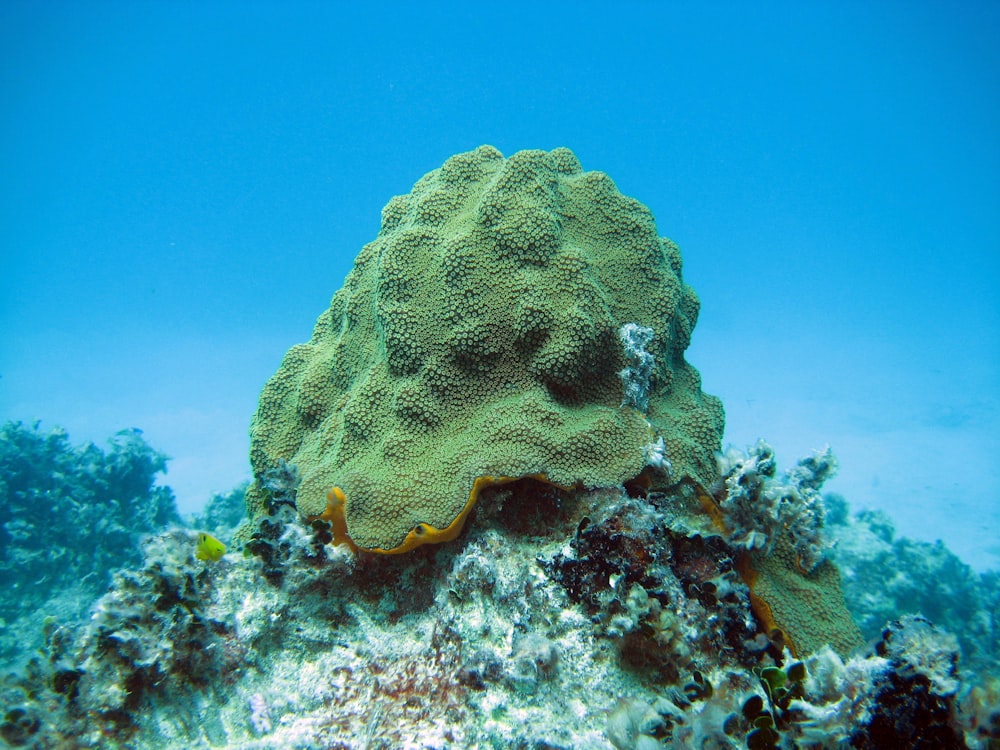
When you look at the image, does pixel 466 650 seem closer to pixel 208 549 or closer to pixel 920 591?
pixel 208 549

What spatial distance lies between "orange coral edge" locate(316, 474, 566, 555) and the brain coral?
0.05 feet

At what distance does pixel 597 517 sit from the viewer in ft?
12.9

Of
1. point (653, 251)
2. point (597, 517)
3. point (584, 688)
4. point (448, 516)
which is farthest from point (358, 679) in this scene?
A: point (653, 251)

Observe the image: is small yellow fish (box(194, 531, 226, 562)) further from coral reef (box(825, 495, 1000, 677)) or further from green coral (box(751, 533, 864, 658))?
coral reef (box(825, 495, 1000, 677))

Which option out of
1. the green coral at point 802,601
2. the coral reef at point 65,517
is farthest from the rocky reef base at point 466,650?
the coral reef at point 65,517

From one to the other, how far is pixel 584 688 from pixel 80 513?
1560 centimetres

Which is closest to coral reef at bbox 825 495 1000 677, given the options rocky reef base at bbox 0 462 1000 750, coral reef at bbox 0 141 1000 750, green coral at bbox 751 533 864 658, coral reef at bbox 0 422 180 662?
green coral at bbox 751 533 864 658

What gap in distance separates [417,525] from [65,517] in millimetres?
14920

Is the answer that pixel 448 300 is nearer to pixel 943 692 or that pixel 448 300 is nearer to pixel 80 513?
pixel 943 692

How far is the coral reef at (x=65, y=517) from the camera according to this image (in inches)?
496

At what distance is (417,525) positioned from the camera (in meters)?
3.95

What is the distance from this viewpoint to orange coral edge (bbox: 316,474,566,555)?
13.0 ft

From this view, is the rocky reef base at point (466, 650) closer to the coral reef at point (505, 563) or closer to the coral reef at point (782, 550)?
the coral reef at point (505, 563)

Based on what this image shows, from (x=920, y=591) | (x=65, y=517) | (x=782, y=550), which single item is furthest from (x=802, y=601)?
(x=65, y=517)
